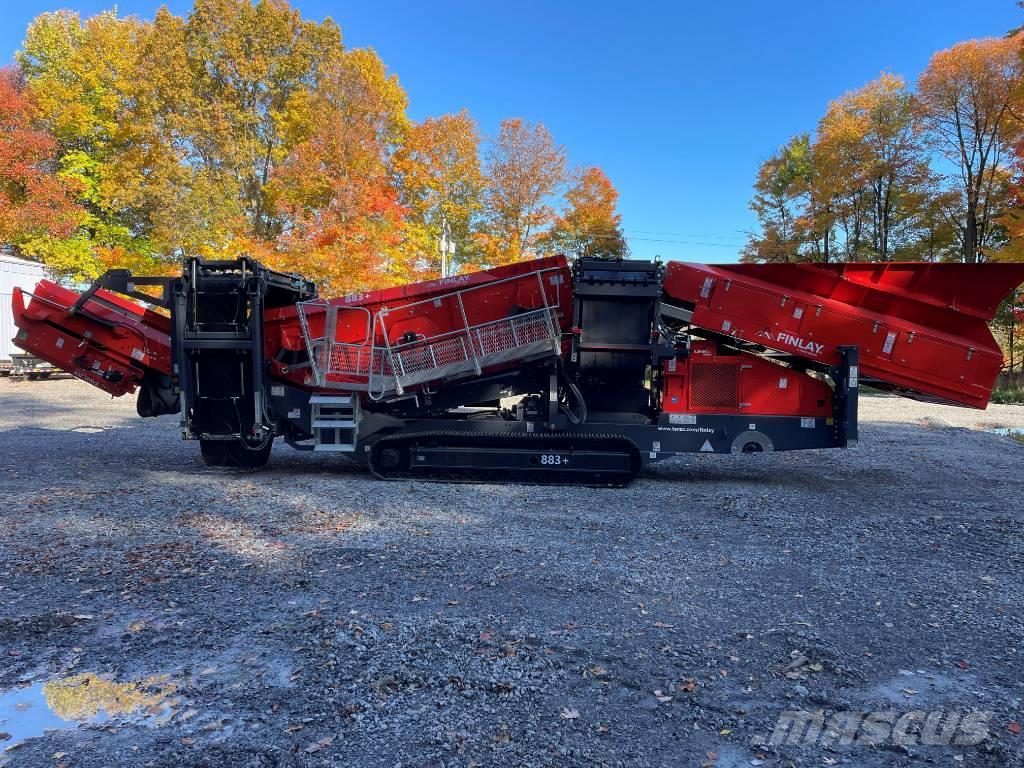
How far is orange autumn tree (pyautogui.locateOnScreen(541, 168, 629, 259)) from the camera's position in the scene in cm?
2861

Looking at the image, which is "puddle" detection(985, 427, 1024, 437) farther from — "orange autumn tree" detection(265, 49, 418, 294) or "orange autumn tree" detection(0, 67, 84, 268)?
"orange autumn tree" detection(0, 67, 84, 268)

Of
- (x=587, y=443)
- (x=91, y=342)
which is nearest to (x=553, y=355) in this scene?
(x=587, y=443)

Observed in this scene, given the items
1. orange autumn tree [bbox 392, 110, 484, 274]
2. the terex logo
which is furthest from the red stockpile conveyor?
orange autumn tree [bbox 392, 110, 484, 274]

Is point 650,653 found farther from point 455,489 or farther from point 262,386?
point 262,386

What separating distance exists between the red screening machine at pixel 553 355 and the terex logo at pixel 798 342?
2 cm

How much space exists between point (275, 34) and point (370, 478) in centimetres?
2193

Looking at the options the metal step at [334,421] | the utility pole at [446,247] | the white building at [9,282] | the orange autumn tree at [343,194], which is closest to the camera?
the metal step at [334,421]

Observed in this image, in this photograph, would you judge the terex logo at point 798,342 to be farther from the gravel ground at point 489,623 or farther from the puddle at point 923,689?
the puddle at point 923,689

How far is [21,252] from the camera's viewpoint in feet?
84.0

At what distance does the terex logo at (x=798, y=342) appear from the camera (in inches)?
316

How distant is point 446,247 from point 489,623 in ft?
79.4

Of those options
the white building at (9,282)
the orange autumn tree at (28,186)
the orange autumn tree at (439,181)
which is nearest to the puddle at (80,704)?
the orange autumn tree at (439,181)

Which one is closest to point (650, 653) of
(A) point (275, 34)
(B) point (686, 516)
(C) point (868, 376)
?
(B) point (686, 516)

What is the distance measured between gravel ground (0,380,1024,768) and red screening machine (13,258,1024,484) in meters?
0.80
